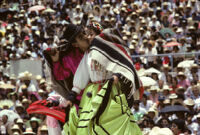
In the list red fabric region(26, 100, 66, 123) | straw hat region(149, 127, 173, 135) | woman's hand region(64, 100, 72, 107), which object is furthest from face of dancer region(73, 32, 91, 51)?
straw hat region(149, 127, 173, 135)

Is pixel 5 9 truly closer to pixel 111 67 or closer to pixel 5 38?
pixel 5 38

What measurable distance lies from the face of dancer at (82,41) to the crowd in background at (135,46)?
0.76 m

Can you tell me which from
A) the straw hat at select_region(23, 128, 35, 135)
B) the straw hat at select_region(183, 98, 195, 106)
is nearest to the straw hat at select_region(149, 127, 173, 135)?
the straw hat at select_region(183, 98, 195, 106)

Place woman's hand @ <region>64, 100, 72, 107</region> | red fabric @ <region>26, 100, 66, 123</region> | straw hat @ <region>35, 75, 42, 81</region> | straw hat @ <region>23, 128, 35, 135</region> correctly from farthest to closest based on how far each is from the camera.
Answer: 1. straw hat @ <region>35, 75, 42, 81</region>
2. straw hat @ <region>23, 128, 35, 135</region>
3. red fabric @ <region>26, 100, 66, 123</region>
4. woman's hand @ <region>64, 100, 72, 107</region>

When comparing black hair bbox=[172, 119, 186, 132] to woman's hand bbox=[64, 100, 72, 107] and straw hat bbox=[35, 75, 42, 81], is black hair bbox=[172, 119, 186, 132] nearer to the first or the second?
woman's hand bbox=[64, 100, 72, 107]

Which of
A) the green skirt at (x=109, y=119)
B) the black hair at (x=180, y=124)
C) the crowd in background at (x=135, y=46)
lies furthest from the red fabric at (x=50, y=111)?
the black hair at (x=180, y=124)

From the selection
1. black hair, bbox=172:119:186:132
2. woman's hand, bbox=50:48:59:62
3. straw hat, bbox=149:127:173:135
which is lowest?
black hair, bbox=172:119:186:132

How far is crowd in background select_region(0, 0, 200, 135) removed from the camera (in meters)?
12.3

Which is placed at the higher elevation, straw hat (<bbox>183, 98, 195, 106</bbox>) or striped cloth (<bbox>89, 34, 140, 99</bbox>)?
striped cloth (<bbox>89, 34, 140, 99</bbox>)

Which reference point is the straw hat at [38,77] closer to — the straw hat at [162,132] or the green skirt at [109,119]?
the straw hat at [162,132]

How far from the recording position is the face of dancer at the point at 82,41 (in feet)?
23.6

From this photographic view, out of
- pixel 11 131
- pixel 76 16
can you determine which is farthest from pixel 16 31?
pixel 11 131

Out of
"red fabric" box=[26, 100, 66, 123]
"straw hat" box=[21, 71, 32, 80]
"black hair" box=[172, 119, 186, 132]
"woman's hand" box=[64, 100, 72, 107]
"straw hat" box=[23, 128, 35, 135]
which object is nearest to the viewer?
"woman's hand" box=[64, 100, 72, 107]

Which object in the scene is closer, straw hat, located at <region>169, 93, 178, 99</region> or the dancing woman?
the dancing woman
